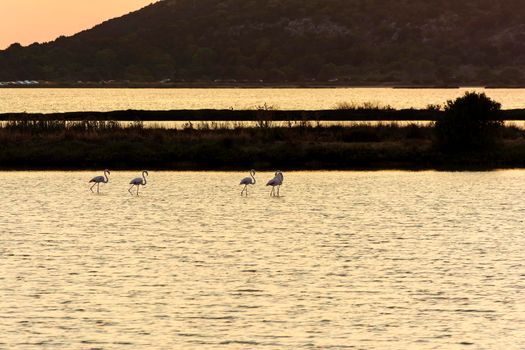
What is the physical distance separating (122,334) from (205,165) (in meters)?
41.3

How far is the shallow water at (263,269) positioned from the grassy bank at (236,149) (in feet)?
43.0

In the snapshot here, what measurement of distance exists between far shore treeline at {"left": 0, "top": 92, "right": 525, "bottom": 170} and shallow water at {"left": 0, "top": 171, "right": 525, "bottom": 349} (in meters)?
13.1

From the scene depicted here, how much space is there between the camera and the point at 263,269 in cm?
2942

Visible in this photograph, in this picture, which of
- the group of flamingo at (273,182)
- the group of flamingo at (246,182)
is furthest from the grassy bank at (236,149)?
the group of flamingo at (273,182)

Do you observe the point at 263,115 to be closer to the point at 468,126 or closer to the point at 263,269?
the point at 468,126

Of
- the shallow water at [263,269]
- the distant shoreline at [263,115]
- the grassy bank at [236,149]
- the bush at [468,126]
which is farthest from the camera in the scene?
the distant shoreline at [263,115]

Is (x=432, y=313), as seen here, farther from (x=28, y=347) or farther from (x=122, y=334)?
(x=28, y=347)

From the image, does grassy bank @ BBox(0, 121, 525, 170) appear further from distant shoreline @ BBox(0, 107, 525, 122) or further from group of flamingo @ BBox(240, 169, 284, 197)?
distant shoreline @ BBox(0, 107, 525, 122)

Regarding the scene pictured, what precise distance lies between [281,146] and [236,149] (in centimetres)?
269

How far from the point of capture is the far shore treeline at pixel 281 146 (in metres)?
63.3

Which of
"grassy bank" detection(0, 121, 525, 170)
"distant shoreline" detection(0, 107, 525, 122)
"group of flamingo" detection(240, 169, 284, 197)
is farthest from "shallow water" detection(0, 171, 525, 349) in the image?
"distant shoreline" detection(0, 107, 525, 122)

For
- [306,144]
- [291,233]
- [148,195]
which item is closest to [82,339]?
[291,233]

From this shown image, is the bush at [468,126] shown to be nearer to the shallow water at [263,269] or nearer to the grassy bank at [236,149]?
the grassy bank at [236,149]

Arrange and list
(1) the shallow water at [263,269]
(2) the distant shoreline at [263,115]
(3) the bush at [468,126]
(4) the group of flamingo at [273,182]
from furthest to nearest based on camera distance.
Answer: (2) the distant shoreline at [263,115], (3) the bush at [468,126], (4) the group of flamingo at [273,182], (1) the shallow water at [263,269]
